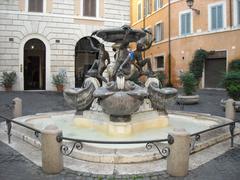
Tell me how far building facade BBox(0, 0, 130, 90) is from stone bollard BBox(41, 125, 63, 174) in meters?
15.4

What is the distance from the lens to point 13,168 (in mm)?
4914

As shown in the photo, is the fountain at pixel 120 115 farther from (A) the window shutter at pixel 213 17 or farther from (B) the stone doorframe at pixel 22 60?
(A) the window shutter at pixel 213 17

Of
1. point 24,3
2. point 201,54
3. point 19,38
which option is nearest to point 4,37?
point 19,38

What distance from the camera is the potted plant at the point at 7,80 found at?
18.3 m

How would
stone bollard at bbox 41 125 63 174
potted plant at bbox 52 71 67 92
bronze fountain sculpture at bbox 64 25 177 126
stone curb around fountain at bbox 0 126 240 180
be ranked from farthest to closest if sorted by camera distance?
potted plant at bbox 52 71 67 92 → bronze fountain sculpture at bbox 64 25 177 126 → stone bollard at bbox 41 125 63 174 → stone curb around fountain at bbox 0 126 240 180

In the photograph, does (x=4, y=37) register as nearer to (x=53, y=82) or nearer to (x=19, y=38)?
(x=19, y=38)

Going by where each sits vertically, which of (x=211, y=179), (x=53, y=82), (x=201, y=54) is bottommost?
(x=211, y=179)

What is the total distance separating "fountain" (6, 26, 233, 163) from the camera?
523cm

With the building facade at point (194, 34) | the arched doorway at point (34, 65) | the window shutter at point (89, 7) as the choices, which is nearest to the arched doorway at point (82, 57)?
the window shutter at point (89, 7)

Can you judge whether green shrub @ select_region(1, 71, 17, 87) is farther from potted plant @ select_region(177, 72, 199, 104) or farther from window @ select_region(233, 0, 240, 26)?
window @ select_region(233, 0, 240, 26)

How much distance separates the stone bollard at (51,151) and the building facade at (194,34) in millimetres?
15318

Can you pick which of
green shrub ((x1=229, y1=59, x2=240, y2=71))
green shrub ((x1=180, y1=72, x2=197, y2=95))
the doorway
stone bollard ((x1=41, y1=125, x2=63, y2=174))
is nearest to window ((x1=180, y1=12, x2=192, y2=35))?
the doorway

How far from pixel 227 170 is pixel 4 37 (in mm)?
17157

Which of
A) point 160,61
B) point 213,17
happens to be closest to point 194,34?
A: point 213,17
